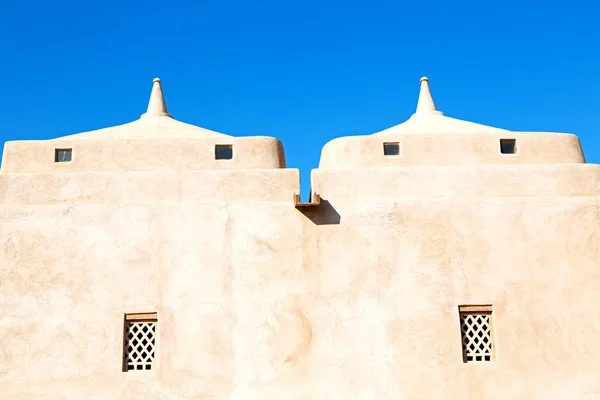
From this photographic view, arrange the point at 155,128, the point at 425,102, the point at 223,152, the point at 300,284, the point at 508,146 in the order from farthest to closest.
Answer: the point at 425,102, the point at 155,128, the point at 508,146, the point at 223,152, the point at 300,284

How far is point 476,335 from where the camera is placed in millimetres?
9844

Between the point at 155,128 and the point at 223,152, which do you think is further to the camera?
the point at 155,128

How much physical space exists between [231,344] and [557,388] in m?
4.86

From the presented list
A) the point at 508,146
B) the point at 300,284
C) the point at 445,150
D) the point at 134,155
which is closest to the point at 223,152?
the point at 134,155

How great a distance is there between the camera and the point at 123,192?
34.4 feet

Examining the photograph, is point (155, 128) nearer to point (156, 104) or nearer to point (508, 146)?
point (156, 104)

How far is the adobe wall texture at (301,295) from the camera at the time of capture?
9508mm

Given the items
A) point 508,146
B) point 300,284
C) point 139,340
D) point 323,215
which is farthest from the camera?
point 508,146

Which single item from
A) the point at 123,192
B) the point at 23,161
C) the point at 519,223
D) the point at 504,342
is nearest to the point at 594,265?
the point at 519,223

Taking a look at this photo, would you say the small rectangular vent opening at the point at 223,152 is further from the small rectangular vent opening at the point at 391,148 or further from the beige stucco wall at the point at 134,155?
the small rectangular vent opening at the point at 391,148

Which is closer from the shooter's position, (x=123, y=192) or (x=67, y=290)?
(x=67, y=290)

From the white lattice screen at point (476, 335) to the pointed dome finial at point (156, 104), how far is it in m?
8.17

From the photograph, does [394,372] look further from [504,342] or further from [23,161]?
[23,161]

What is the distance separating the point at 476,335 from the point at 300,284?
278 cm
